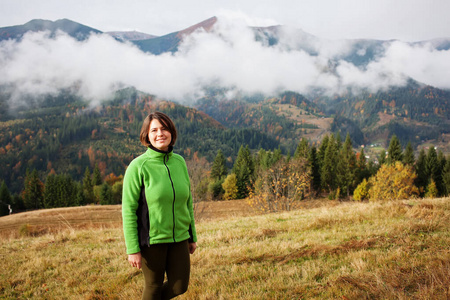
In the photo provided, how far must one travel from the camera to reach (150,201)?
2.84 m

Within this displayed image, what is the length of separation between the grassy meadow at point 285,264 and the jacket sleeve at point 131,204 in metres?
1.80

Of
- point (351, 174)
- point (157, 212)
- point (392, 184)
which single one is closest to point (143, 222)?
point (157, 212)

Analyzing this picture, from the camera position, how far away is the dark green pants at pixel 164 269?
296cm

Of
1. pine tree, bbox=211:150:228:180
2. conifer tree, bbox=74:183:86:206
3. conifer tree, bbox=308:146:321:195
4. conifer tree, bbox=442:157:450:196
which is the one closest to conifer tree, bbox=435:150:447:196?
conifer tree, bbox=442:157:450:196

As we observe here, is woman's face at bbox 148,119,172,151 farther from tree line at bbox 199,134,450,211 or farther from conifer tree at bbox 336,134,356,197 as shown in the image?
conifer tree at bbox 336,134,356,197

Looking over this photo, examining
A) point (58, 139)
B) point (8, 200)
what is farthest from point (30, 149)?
point (8, 200)

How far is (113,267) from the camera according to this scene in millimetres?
5742

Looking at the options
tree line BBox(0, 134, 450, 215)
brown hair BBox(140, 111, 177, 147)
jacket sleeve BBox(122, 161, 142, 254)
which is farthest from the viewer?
tree line BBox(0, 134, 450, 215)

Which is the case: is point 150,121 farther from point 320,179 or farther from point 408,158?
point 408,158

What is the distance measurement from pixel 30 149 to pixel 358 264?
225 meters

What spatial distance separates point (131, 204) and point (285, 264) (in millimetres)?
3674

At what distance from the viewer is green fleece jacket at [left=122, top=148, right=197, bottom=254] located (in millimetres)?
2838

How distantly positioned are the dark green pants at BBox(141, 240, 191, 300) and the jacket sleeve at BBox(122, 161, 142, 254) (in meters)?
0.18

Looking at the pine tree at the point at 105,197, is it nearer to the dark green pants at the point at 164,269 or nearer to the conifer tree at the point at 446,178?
the dark green pants at the point at 164,269
